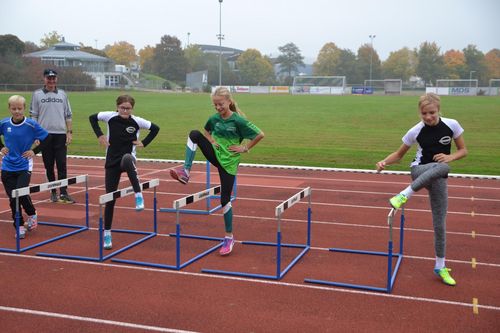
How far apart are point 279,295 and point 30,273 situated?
2713 millimetres

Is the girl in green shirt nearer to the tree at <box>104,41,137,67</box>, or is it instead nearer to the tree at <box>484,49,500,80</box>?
the tree at <box>484,49,500,80</box>

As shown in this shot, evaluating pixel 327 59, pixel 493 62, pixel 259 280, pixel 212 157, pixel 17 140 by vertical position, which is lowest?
pixel 259 280

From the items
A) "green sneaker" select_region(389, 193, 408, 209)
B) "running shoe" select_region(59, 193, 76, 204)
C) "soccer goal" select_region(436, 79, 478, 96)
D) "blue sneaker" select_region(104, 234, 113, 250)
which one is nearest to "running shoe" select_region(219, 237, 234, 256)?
"blue sneaker" select_region(104, 234, 113, 250)

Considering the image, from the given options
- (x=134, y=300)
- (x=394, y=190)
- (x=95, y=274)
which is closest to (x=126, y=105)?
(x=95, y=274)

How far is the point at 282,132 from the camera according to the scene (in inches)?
887

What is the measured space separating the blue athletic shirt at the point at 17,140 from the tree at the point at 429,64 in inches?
4079

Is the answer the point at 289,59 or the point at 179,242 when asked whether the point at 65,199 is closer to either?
the point at 179,242

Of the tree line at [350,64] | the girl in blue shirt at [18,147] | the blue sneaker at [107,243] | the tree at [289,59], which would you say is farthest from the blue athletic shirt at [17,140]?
the tree at [289,59]

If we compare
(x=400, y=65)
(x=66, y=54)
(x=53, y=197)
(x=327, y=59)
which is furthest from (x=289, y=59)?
(x=53, y=197)

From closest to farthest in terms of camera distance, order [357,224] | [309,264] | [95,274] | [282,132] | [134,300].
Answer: [134,300] < [95,274] < [309,264] < [357,224] < [282,132]

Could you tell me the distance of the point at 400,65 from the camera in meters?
110

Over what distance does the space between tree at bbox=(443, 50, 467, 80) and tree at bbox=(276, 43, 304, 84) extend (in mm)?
33090

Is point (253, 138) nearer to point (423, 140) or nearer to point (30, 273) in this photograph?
point (423, 140)

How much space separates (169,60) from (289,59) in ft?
97.3
